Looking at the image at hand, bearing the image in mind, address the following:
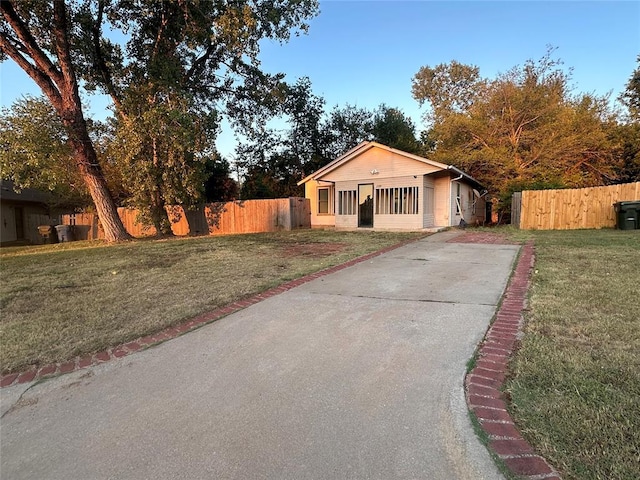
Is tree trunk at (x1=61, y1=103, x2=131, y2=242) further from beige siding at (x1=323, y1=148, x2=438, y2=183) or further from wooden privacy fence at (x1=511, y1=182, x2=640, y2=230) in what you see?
wooden privacy fence at (x1=511, y1=182, x2=640, y2=230)

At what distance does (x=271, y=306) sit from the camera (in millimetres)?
4461

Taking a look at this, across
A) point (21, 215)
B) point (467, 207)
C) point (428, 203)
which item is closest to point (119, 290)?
point (428, 203)

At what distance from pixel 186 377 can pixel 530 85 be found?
79.7ft

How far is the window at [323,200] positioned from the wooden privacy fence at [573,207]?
9.29m

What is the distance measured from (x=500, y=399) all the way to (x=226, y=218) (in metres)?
18.0

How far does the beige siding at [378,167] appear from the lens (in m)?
15.4

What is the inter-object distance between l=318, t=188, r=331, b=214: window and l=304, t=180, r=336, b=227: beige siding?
18cm

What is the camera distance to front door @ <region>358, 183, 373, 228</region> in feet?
55.8

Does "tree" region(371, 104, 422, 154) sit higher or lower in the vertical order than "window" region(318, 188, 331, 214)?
higher

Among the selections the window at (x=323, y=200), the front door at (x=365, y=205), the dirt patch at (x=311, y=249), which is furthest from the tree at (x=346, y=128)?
the dirt patch at (x=311, y=249)

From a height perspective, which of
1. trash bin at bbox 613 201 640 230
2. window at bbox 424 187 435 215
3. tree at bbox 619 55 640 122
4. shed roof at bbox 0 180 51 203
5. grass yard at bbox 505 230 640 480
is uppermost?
tree at bbox 619 55 640 122

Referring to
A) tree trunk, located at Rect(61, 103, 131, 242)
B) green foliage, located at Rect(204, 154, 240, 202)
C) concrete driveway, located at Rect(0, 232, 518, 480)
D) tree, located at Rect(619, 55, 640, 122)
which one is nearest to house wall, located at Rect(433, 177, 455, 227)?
concrete driveway, located at Rect(0, 232, 518, 480)

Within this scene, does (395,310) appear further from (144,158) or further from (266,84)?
(266,84)

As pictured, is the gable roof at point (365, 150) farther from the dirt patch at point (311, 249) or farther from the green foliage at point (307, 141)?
the green foliage at point (307, 141)
